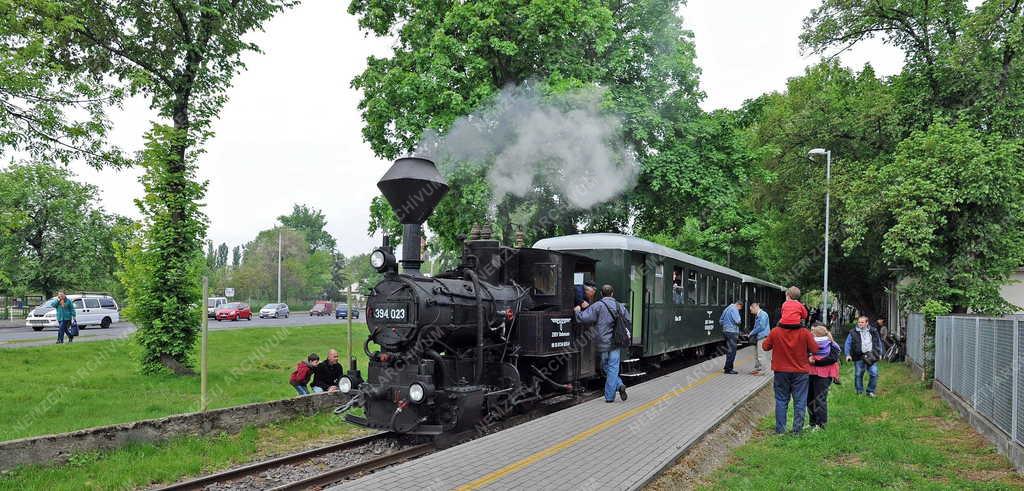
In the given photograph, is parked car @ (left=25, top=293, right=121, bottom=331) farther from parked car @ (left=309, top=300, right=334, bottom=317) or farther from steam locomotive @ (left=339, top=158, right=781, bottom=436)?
steam locomotive @ (left=339, top=158, right=781, bottom=436)

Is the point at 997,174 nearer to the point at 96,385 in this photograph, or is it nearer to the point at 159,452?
the point at 159,452

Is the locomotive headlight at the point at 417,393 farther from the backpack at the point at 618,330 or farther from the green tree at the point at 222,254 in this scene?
the green tree at the point at 222,254

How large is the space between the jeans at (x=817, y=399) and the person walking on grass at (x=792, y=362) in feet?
1.29

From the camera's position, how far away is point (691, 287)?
1588cm

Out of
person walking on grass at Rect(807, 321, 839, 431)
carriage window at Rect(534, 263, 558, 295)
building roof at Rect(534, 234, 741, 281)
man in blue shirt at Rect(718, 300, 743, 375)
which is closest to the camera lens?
person walking on grass at Rect(807, 321, 839, 431)

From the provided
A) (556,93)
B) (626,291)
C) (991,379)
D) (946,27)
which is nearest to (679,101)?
(556,93)

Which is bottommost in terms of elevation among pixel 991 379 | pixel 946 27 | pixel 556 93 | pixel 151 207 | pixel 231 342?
pixel 231 342

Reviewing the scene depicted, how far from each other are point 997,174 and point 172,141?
58.4 feet

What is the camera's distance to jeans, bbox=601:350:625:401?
1001cm

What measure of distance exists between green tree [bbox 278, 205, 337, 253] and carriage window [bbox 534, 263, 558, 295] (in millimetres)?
91941

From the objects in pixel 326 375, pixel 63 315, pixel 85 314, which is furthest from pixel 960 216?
pixel 85 314

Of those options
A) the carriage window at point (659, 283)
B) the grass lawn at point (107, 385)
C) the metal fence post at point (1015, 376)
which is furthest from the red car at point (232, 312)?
the metal fence post at point (1015, 376)

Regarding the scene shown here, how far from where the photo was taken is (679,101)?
18.5 meters

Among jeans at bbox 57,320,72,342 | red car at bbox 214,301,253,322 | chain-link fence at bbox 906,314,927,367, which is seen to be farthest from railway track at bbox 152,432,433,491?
red car at bbox 214,301,253,322
